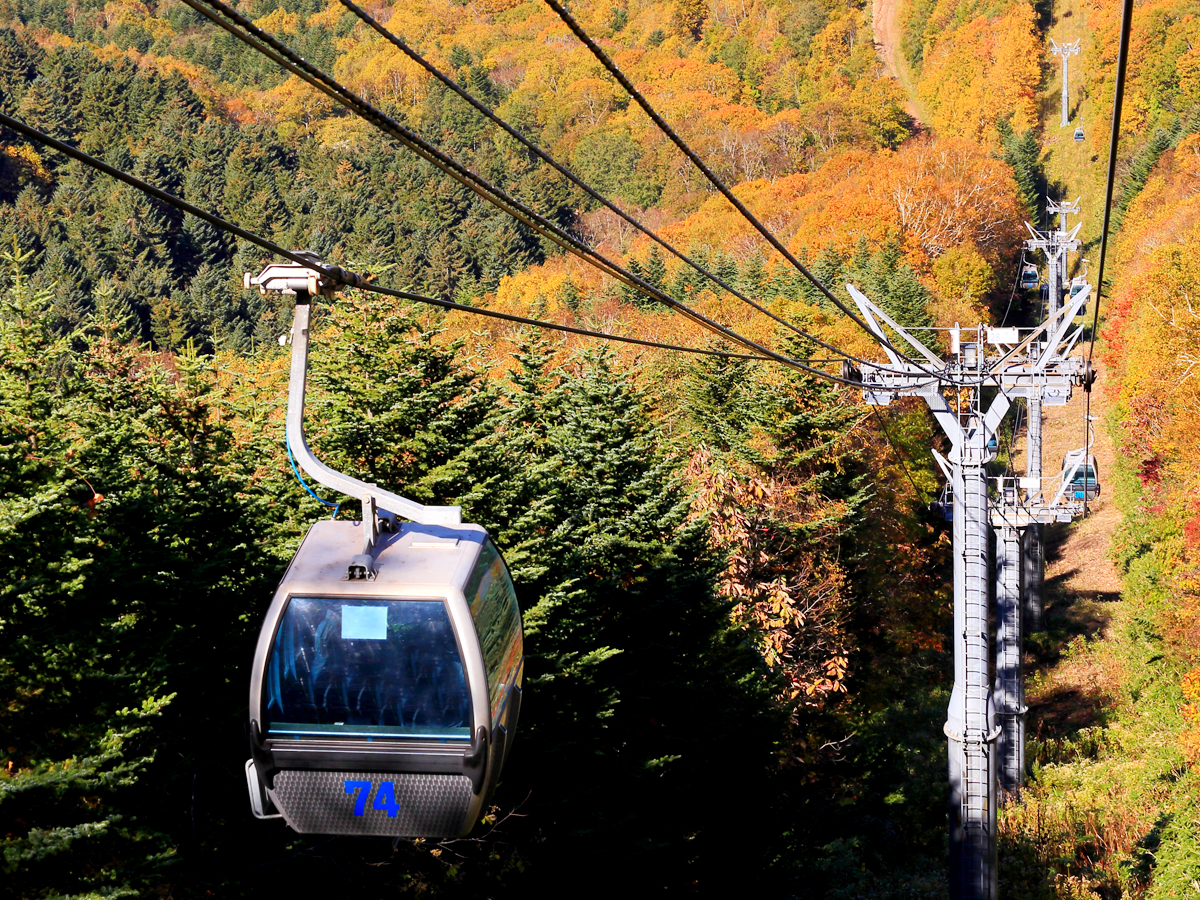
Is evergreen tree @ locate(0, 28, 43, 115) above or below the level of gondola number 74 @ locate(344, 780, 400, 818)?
above

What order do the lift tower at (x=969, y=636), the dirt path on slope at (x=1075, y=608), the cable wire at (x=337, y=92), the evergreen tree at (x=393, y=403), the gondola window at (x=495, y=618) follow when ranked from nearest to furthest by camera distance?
the cable wire at (x=337, y=92), the gondola window at (x=495, y=618), the lift tower at (x=969, y=636), the evergreen tree at (x=393, y=403), the dirt path on slope at (x=1075, y=608)

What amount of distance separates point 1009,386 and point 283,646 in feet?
36.6

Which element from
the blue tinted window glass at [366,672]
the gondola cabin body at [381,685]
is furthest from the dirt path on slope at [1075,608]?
the blue tinted window glass at [366,672]

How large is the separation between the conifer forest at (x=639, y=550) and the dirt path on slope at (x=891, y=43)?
4307 centimetres

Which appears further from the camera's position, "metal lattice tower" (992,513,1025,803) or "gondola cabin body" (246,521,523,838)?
"metal lattice tower" (992,513,1025,803)

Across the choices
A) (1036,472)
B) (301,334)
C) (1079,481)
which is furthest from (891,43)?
(301,334)

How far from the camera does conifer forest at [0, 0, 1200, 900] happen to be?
12188mm

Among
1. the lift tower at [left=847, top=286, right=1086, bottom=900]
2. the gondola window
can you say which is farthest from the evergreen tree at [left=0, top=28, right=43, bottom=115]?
the gondola window

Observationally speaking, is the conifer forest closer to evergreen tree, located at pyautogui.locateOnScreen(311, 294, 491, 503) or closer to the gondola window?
evergreen tree, located at pyautogui.locateOnScreen(311, 294, 491, 503)

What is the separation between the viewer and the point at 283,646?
18.6ft

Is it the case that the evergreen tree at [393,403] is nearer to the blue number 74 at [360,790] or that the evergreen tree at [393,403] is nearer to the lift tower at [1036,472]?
the blue number 74 at [360,790]

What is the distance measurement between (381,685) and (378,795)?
22.7 inches

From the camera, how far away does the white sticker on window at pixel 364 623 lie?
5.57 metres

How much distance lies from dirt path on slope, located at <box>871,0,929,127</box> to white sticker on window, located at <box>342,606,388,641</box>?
355 ft
